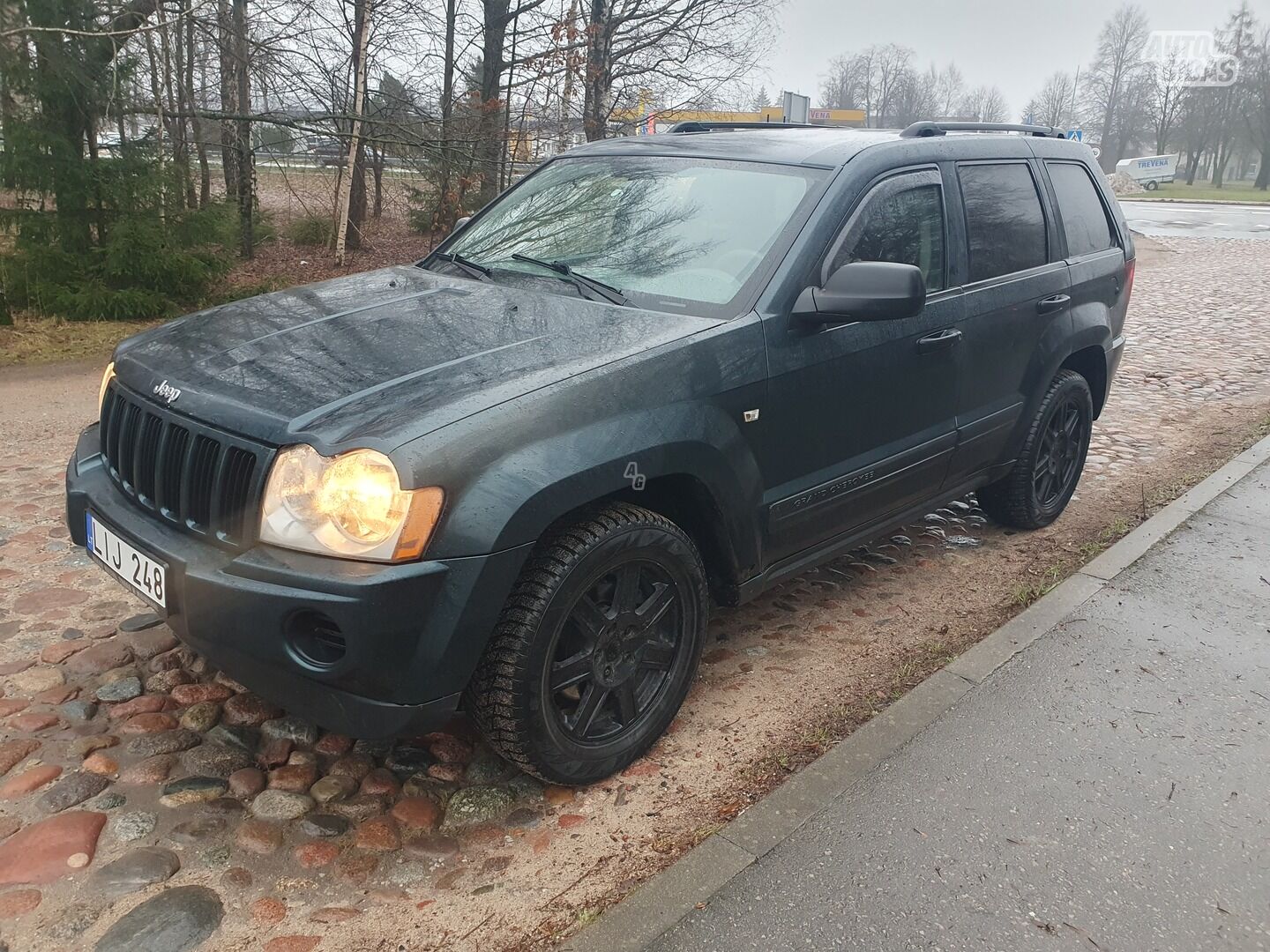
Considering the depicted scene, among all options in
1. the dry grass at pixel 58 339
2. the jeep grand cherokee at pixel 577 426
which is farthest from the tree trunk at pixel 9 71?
the jeep grand cherokee at pixel 577 426

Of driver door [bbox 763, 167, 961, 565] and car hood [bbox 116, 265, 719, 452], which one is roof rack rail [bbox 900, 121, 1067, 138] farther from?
car hood [bbox 116, 265, 719, 452]

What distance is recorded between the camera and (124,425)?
9.86ft

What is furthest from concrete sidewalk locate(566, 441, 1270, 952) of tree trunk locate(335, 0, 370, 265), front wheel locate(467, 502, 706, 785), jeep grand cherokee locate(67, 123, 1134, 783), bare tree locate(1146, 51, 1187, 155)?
bare tree locate(1146, 51, 1187, 155)

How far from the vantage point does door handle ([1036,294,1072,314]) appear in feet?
15.0

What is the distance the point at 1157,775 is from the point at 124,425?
3.31 meters

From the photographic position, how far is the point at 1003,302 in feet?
14.2

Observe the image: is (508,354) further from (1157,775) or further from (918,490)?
(1157,775)

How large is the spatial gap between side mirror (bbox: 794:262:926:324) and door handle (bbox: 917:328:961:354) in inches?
23.1

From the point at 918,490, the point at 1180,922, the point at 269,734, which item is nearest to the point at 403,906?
the point at 269,734

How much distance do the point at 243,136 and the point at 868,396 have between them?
10898mm

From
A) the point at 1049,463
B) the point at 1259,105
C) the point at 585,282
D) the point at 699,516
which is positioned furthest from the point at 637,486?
the point at 1259,105

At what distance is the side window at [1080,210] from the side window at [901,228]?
47.0 inches

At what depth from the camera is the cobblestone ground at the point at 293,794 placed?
7.88ft

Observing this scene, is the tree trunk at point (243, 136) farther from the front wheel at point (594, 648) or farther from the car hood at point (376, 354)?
the front wheel at point (594, 648)
